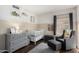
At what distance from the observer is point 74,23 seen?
1647 millimetres

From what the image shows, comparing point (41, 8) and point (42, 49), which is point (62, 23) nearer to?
point (41, 8)

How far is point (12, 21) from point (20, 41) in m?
0.37

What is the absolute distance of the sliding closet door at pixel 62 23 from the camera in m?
1.67

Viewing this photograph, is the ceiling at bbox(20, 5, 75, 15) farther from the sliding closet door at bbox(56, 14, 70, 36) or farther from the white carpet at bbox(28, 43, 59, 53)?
the white carpet at bbox(28, 43, 59, 53)

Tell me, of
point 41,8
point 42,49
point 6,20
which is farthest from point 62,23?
point 6,20

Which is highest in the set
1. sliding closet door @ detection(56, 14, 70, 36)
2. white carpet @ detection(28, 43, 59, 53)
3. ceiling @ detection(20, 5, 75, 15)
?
ceiling @ detection(20, 5, 75, 15)

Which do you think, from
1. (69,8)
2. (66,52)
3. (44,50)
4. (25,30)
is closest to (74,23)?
(69,8)

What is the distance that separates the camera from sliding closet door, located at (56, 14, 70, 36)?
5.46ft

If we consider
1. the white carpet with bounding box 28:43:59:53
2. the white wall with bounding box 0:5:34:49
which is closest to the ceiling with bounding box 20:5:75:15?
the white wall with bounding box 0:5:34:49

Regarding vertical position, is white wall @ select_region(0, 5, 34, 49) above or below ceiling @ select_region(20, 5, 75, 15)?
below

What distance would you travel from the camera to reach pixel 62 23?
1.70 m

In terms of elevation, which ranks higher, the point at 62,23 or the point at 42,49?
the point at 62,23

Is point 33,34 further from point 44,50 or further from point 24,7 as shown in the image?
point 24,7

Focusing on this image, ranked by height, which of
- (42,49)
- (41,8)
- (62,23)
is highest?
(41,8)
